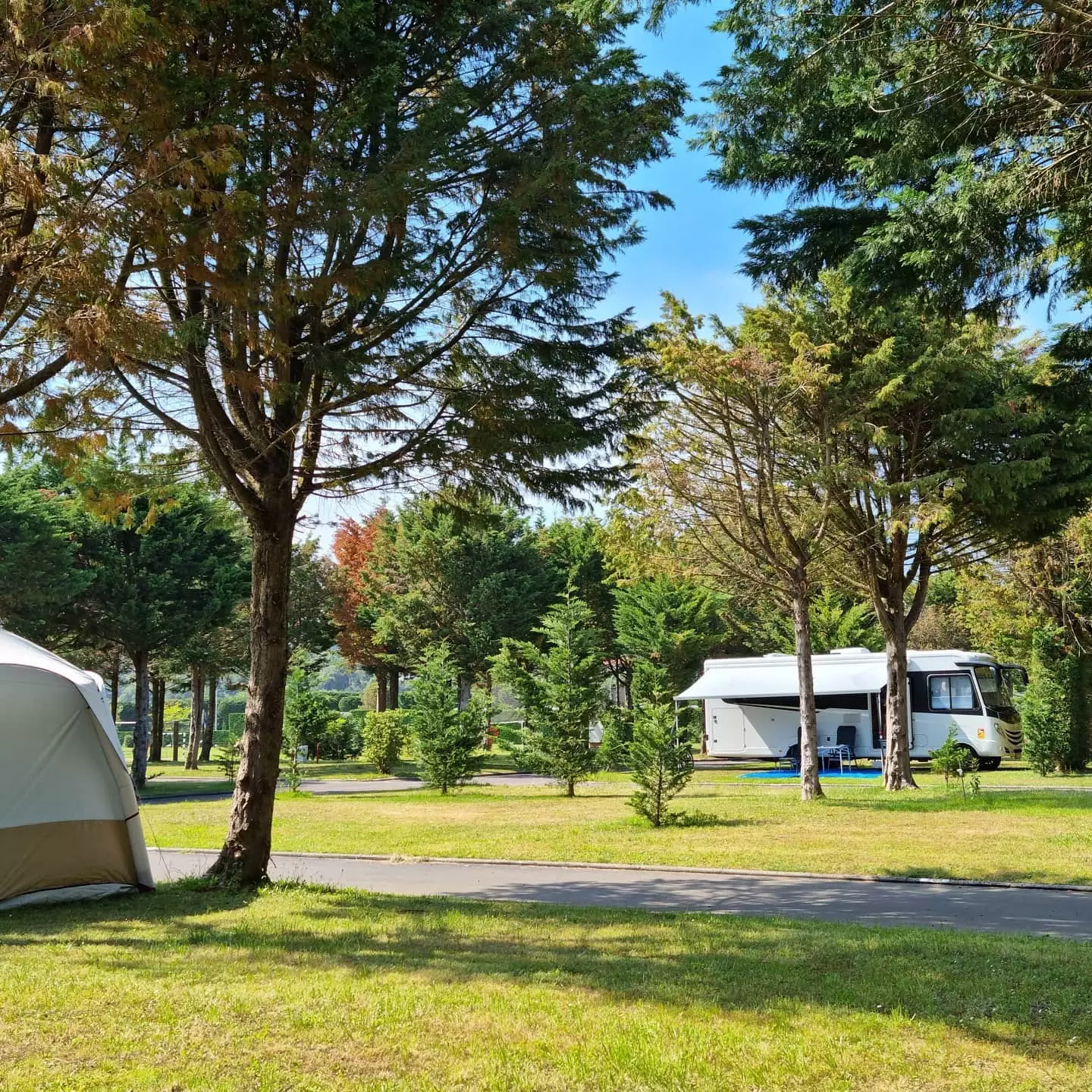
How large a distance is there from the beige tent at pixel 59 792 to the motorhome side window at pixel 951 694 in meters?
23.7

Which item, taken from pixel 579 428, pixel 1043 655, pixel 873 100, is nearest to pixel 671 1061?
pixel 873 100

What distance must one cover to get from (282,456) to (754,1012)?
6.69 metres

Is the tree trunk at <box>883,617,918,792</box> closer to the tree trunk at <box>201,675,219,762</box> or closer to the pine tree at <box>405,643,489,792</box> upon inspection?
the pine tree at <box>405,643,489,792</box>

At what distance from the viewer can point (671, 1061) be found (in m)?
4.07

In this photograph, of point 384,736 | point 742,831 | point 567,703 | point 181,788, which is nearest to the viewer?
point 742,831

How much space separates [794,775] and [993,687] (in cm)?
617

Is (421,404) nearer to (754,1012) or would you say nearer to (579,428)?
(579,428)

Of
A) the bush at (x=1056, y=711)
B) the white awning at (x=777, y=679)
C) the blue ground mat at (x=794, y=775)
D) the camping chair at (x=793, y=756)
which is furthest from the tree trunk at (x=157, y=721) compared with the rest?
the bush at (x=1056, y=711)

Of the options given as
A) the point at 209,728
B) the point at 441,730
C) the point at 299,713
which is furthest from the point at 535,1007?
the point at 209,728

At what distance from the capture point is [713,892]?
9250 mm

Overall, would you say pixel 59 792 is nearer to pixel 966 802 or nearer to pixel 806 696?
pixel 806 696

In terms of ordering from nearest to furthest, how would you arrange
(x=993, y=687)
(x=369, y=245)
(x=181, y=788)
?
1. (x=369, y=245)
2. (x=181, y=788)
3. (x=993, y=687)

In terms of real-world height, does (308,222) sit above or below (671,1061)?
above

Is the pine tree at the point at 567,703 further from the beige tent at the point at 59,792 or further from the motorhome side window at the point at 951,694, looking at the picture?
the beige tent at the point at 59,792
